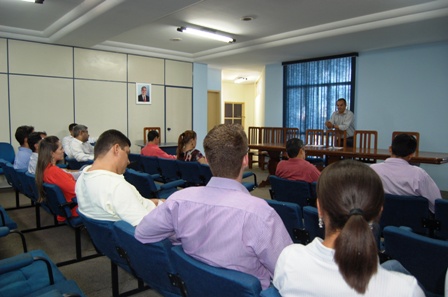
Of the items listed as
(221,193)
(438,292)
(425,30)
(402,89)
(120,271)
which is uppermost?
(425,30)

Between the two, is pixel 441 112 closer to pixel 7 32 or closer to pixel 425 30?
pixel 425 30

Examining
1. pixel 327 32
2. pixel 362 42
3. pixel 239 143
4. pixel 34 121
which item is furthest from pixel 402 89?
pixel 34 121

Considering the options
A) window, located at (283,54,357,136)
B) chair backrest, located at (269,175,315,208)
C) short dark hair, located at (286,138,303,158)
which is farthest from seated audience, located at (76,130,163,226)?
window, located at (283,54,357,136)

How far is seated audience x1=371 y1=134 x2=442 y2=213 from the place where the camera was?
2592mm

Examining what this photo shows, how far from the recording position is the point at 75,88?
738 cm

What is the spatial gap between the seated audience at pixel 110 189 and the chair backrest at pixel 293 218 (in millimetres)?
878

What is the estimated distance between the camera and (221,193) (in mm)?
1351

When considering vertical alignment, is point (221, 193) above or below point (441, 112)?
below

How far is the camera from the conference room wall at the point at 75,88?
663 cm

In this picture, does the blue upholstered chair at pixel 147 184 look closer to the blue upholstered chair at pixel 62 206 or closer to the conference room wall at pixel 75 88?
the blue upholstered chair at pixel 62 206

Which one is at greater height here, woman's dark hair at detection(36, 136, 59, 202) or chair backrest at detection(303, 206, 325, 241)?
woman's dark hair at detection(36, 136, 59, 202)

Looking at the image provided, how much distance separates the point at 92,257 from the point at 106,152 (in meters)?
1.41

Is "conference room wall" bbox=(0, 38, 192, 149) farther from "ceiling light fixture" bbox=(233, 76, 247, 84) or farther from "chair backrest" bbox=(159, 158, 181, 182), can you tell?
"ceiling light fixture" bbox=(233, 76, 247, 84)

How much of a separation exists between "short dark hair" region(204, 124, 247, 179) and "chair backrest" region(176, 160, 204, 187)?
276 centimetres
